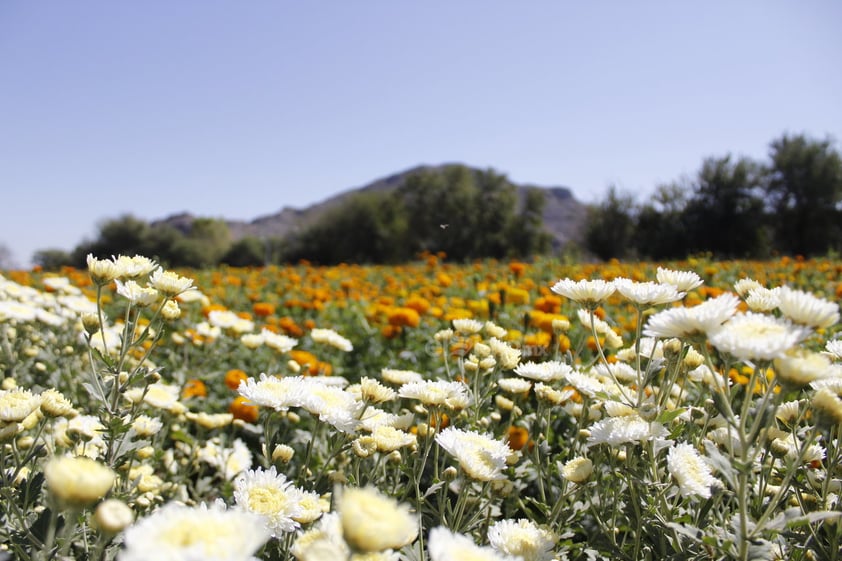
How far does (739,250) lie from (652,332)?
2581cm

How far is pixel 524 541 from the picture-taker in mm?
1083

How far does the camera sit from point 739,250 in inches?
913

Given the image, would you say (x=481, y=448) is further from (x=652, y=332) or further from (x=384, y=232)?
(x=384, y=232)

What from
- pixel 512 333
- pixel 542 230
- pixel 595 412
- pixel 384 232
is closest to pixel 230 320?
pixel 512 333

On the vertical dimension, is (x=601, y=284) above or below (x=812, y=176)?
below

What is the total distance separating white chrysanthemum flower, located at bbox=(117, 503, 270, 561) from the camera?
0.57m

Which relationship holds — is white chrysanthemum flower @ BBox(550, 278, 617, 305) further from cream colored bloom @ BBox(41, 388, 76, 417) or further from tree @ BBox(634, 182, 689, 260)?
tree @ BBox(634, 182, 689, 260)

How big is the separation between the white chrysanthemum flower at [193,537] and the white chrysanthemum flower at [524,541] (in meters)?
0.59

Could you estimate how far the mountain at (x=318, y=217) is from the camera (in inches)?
1442

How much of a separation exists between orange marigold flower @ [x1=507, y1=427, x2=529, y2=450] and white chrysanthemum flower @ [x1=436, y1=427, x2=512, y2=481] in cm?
75

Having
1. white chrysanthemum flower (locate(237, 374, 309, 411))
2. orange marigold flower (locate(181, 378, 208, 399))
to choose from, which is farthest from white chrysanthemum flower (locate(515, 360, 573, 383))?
orange marigold flower (locate(181, 378, 208, 399))

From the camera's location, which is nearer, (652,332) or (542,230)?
(652,332)

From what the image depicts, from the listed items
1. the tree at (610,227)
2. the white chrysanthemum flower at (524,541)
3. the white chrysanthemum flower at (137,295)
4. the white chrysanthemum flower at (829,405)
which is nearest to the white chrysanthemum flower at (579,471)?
the white chrysanthemum flower at (524,541)

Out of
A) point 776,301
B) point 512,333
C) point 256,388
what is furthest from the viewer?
point 512,333
